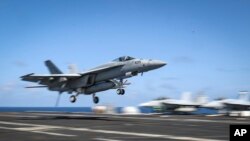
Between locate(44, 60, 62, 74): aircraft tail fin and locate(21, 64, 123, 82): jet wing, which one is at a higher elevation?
locate(44, 60, 62, 74): aircraft tail fin

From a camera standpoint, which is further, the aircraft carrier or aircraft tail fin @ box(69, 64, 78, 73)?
aircraft tail fin @ box(69, 64, 78, 73)

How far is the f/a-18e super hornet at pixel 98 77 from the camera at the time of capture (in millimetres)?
31750

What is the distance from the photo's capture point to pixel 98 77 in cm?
3500

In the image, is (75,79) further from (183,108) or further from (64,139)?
(183,108)

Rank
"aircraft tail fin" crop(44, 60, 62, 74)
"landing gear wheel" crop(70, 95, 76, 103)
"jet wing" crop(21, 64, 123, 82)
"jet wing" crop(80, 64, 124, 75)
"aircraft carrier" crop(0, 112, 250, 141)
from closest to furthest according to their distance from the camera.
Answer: "aircraft carrier" crop(0, 112, 250, 141)
"jet wing" crop(80, 64, 124, 75)
"jet wing" crop(21, 64, 123, 82)
"landing gear wheel" crop(70, 95, 76, 103)
"aircraft tail fin" crop(44, 60, 62, 74)

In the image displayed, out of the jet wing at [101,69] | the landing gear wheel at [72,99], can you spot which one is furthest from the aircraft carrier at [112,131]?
the landing gear wheel at [72,99]

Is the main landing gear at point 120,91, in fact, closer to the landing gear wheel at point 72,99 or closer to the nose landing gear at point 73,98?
the nose landing gear at point 73,98

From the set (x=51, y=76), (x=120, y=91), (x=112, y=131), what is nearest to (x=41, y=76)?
(x=51, y=76)

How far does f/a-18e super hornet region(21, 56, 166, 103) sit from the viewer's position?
104ft

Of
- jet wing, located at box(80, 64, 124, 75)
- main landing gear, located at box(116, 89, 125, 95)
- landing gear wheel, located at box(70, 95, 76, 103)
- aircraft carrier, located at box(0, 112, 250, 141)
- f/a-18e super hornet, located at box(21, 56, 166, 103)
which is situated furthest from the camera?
landing gear wheel, located at box(70, 95, 76, 103)

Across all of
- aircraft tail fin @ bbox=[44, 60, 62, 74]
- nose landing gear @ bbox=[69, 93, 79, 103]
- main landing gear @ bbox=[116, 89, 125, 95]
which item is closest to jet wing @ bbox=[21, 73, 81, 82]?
nose landing gear @ bbox=[69, 93, 79, 103]

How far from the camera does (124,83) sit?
3331cm

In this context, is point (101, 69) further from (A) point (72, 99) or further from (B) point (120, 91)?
(A) point (72, 99)

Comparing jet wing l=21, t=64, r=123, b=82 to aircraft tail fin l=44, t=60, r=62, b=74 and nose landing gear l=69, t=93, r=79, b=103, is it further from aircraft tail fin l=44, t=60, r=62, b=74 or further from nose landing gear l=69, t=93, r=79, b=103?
aircraft tail fin l=44, t=60, r=62, b=74
